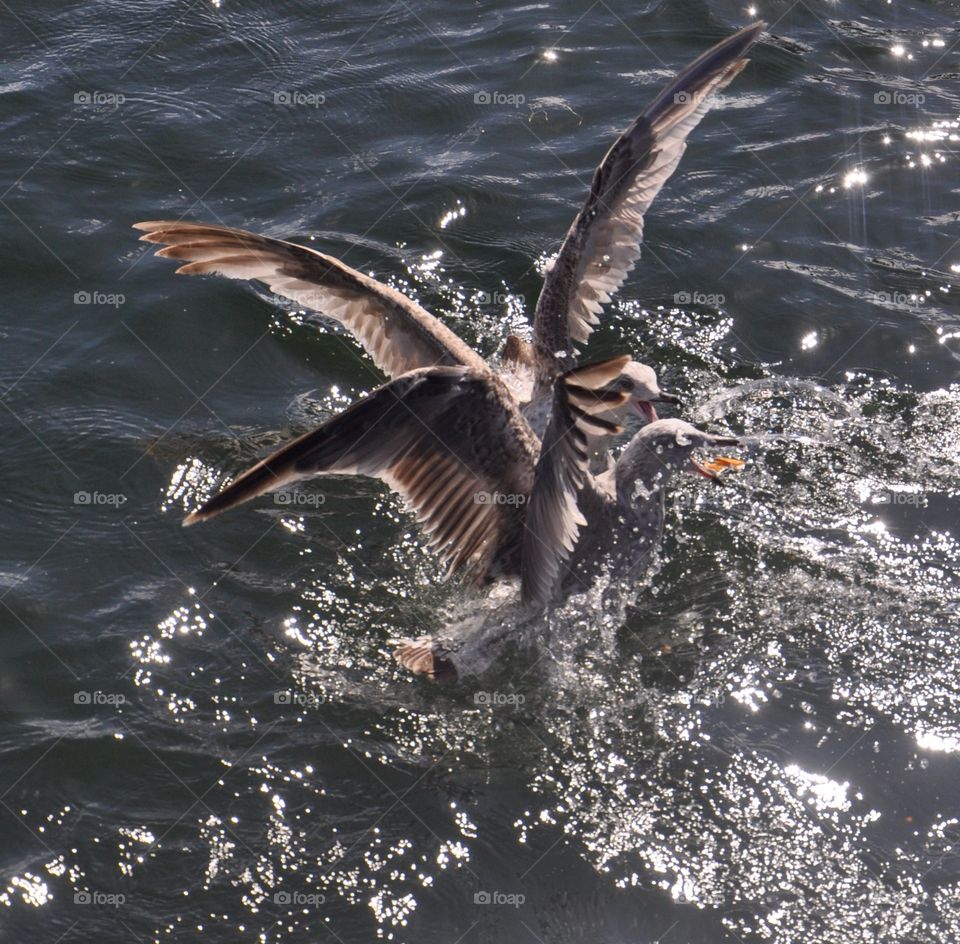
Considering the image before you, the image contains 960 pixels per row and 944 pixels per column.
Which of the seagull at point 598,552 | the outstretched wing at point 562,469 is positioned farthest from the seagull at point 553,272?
the outstretched wing at point 562,469

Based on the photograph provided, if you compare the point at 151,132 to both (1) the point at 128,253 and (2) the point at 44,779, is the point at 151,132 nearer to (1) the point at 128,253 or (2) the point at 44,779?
(1) the point at 128,253

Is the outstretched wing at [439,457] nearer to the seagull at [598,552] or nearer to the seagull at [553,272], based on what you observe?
the seagull at [598,552]

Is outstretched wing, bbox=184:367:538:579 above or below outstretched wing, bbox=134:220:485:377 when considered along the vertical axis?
below

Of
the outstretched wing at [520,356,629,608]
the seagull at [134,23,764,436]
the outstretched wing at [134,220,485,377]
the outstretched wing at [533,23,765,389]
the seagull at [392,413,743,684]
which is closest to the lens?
the outstretched wing at [520,356,629,608]

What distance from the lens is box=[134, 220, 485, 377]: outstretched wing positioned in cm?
548

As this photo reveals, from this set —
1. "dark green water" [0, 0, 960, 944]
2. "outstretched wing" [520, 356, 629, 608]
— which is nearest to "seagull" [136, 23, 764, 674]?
"outstretched wing" [520, 356, 629, 608]

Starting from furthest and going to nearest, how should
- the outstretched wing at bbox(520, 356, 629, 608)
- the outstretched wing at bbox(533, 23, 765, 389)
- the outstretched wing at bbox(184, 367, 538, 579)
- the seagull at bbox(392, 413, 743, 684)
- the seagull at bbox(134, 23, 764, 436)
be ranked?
1. the outstretched wing at bbox(533, 23, 765, 389)
2. the seagull at bbox(134, 23, 764, 436)
3. the seagull at bbox(392, 413, 743, 684)
4. the outstretched wing at bbox(184, 367, 538, 579)
5. the outstretched wing at bbox(520, 356, 629, 608)

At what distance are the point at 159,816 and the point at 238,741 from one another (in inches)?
16.8

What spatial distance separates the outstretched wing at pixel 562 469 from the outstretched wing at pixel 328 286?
0.94 metres

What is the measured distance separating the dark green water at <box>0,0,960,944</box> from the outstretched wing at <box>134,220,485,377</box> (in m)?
0.73

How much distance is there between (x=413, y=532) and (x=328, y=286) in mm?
1199

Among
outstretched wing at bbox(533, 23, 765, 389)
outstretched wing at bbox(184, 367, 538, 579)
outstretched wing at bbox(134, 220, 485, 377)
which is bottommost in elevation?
outstretched wing at bbox(184, 367, 538, 579)

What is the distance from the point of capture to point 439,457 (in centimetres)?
496

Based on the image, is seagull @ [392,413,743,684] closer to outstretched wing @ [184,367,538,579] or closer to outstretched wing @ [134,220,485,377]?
outstretched wing @ [184,367,538,579]
